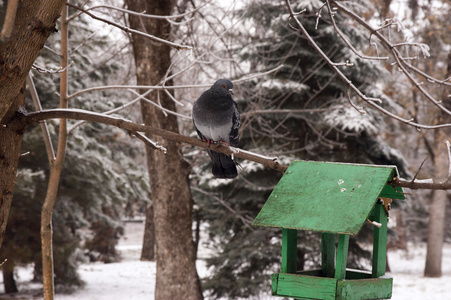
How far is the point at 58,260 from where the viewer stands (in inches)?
364

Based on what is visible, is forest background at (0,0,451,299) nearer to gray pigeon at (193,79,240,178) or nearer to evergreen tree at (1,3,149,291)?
evergreen tree at (1,3,149,291)

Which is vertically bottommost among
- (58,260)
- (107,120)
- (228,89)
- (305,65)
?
(58,260)

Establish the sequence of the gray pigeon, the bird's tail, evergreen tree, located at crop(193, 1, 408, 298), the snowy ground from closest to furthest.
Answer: the bird's tail
the gray pigeon
evergreen tree, located at crop(193, 1, 408, 298)
the snowy ground

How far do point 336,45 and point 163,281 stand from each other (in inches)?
182

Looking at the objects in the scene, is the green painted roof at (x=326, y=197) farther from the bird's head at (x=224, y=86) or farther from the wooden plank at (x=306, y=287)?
the bird's head at (x=224, y=86)

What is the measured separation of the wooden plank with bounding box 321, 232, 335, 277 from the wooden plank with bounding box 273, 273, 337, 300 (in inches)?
21.5

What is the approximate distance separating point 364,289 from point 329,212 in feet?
1.54

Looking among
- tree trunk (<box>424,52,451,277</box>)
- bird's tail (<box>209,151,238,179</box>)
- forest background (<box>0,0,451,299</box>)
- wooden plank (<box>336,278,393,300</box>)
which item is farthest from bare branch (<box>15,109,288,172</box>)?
tree trunk (<box>424,52,451,277</box>)

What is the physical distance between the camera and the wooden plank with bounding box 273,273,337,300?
227 centimetres

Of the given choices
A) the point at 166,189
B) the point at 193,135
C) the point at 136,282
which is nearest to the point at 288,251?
the point at 166,189

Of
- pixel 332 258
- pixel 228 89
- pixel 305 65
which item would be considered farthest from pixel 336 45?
pixel 332 258

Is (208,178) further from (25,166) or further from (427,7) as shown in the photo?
(427,7)

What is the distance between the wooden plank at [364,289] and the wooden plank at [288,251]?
0.34m

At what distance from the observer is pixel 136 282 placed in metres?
12.1
